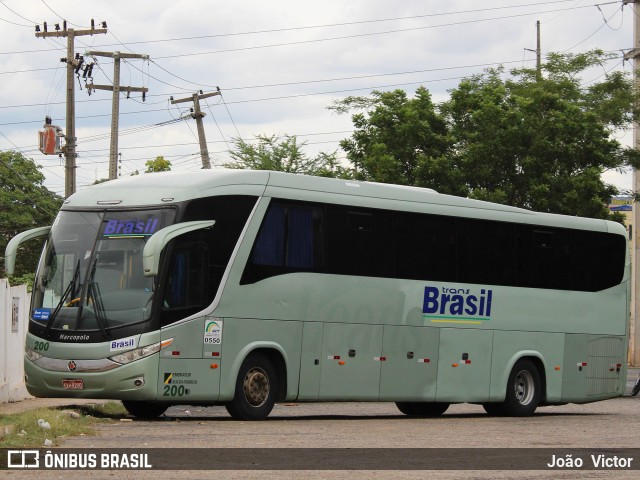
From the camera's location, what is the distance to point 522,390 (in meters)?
Answer: 24.3

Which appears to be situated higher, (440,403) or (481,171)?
(481,171)

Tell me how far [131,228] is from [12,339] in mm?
8052

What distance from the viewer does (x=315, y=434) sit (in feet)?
54.7

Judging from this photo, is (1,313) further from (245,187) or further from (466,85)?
(466,85)

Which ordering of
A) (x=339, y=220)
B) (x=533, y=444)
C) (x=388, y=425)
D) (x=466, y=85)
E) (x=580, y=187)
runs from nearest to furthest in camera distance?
(x=533, y=444), (x=388, y=425), (x=339, y=220), (x=580, y=187), (x=466, y=85)

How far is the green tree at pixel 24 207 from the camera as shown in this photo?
7838 cm

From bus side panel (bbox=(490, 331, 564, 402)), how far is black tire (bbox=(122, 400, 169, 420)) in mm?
6227

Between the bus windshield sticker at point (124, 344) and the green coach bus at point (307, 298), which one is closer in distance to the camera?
the bus windshield sticker at point (124, 344)

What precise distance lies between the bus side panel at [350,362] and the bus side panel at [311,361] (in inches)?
3.7

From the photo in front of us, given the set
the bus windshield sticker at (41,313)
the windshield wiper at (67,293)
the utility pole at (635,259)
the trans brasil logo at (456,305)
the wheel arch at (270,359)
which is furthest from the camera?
the utility pole at (635,259)

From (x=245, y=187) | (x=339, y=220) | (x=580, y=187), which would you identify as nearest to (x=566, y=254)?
(x=339, y=220)

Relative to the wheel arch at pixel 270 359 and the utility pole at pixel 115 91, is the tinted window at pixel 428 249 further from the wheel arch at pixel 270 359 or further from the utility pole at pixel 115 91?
the utility pole at pixel 115 91

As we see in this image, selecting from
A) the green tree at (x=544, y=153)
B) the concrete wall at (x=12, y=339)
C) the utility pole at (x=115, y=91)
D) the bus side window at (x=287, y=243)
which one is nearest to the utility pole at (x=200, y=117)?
the utility pole at (x=115, y=91)

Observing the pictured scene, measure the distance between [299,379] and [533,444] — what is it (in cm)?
534
